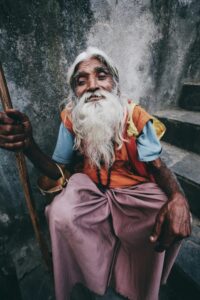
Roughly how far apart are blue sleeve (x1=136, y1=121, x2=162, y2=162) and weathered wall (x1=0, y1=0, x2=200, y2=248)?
1.01 meters

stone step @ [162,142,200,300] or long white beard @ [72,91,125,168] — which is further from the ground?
long white beard @ [72,91,125,168]

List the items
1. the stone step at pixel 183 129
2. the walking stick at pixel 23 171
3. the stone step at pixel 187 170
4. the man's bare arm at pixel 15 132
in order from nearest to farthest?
the walking stick at pixel 23 171 → the man's bare arm at pixel 15 132 → the stone step at pixel 187 170 → the stone step at pixel 183 129

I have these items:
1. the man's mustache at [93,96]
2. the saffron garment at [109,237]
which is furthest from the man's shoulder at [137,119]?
the man's mustache at [93,96]

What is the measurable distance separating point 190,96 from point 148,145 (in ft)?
6.26

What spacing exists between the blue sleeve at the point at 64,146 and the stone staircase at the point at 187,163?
125 cm

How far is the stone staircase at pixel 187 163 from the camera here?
74.2 inches

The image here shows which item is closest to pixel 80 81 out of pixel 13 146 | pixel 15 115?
pixel 15 115

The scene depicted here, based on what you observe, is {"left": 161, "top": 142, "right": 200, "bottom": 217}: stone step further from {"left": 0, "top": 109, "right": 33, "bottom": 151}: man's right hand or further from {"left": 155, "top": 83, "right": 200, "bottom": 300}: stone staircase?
{"left": 0, "top": 109, "right": 33, "bottom": 151}: man's right hand

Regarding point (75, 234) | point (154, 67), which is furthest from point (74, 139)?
point (154, 67)

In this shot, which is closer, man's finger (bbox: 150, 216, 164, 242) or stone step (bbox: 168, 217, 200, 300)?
man's finger (bbox: 150, 216, 164, 242)

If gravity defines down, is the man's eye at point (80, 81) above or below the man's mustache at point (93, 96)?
above

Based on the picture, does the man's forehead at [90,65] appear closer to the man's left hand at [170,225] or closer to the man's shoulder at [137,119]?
the man's shoulder at [137,119]

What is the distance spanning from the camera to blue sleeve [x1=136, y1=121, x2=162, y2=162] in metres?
1.78

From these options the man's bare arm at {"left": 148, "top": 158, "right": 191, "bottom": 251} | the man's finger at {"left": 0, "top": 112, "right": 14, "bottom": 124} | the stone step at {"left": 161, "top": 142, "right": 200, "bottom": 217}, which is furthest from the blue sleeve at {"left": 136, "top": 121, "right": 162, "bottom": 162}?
the man's finger at {"left": 0, "top": 112, "right": 14, "bottom": 124}
